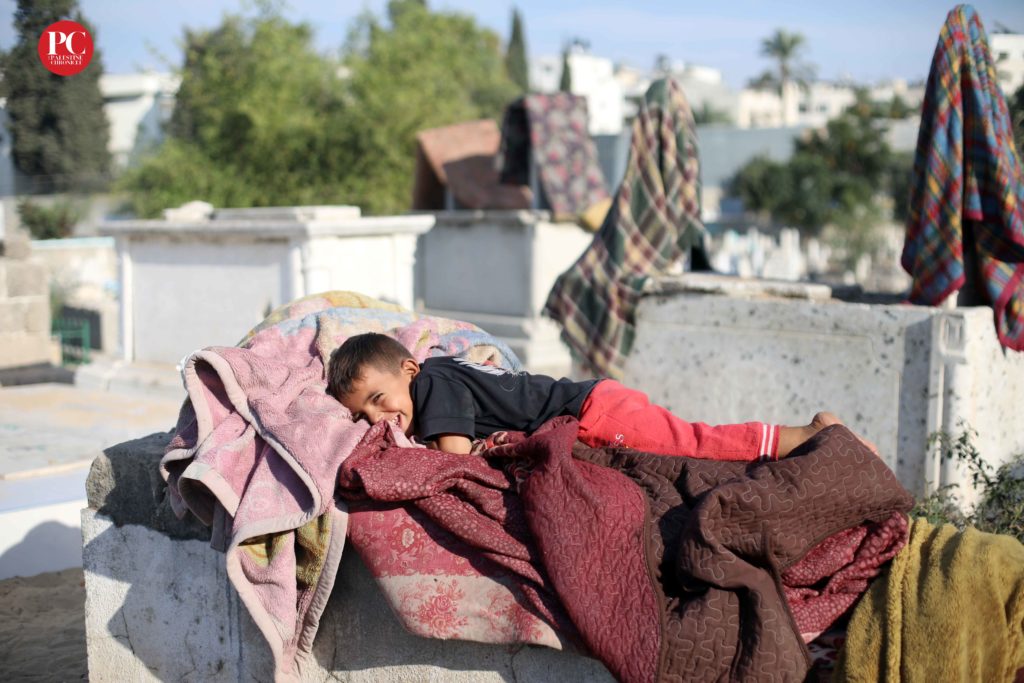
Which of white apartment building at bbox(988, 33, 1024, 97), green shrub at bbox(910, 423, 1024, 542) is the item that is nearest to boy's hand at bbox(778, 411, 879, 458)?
green shrub at bbox(910, 423, 1024, 542)

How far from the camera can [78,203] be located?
910 inches

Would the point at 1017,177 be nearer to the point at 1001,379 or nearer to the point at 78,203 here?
the point at 1001,379

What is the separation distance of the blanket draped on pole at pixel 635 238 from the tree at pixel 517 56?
143 ft

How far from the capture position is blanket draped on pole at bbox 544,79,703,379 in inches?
225

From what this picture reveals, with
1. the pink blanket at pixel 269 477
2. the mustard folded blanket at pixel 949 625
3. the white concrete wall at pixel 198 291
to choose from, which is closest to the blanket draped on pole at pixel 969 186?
the mustard folded blanket at pixel 949 625

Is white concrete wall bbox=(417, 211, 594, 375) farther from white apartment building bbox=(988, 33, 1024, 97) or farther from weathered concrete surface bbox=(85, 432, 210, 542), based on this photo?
weathered concrete surface bbox=(85, 432, 210, 542)

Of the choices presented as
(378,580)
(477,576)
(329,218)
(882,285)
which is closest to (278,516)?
(378,580)

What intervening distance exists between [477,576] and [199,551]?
99cm

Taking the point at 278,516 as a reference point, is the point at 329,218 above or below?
above

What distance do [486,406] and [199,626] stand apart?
1.11m

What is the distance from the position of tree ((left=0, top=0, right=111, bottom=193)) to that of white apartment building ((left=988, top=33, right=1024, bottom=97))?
6397mm

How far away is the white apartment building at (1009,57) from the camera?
20.3 feet

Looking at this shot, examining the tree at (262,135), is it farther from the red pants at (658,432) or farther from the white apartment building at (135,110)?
the red pants at (658,432)

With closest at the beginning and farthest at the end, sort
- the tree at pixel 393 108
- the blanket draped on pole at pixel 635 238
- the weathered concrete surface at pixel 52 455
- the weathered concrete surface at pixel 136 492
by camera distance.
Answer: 1. the weathered concrete surface at pixel 136 492
2. the weathered concrete surface at pixel 52 455
3. the blanket draped on pole at pixel 635 238
4. the tree at pixel 393 108
